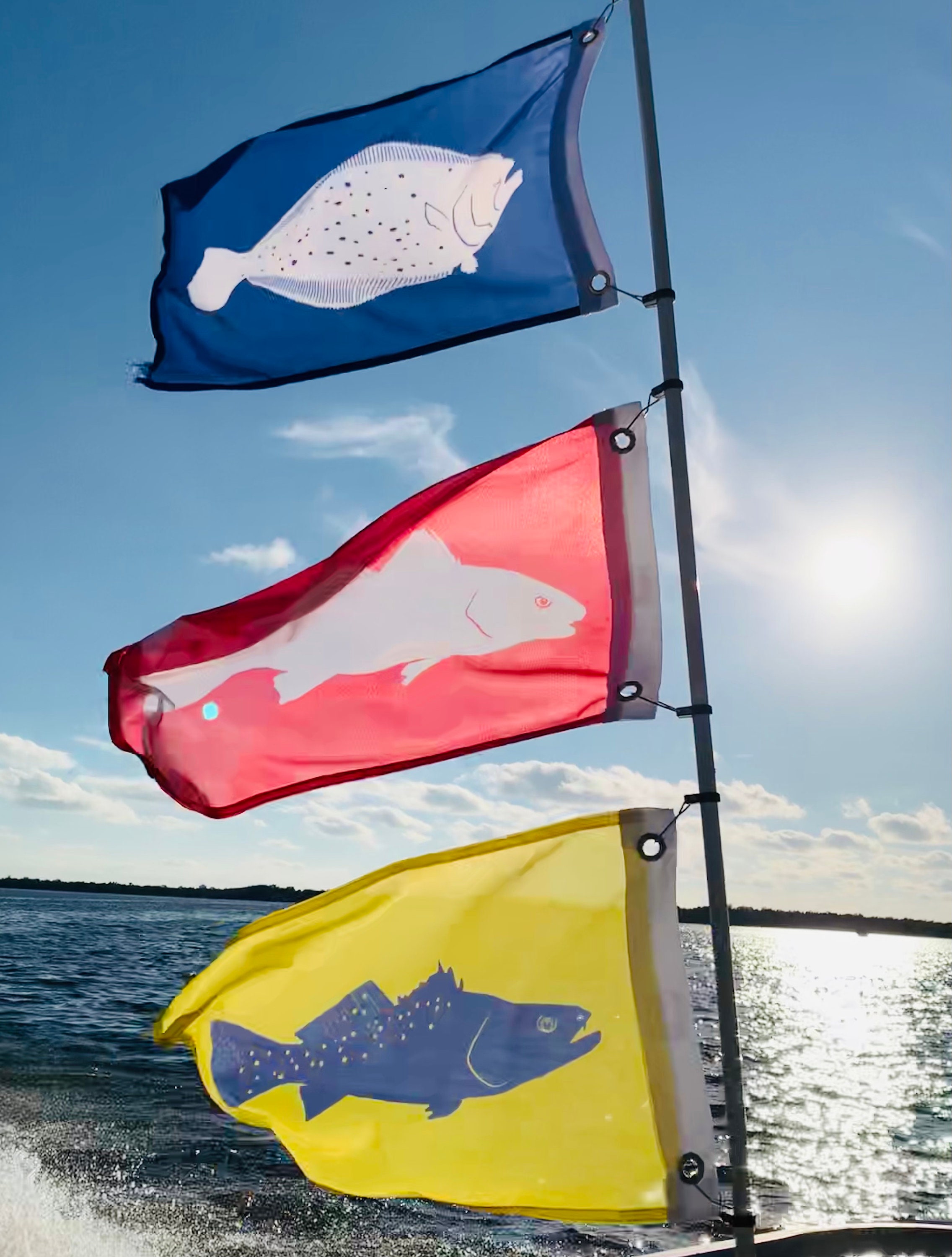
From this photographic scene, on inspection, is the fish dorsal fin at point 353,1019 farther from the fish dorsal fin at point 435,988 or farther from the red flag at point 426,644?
the red flag at point 426,644

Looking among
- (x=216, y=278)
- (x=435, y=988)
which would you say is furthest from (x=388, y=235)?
(x=435, y=988)

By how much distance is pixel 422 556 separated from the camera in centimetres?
559

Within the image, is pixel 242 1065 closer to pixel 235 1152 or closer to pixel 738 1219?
pixel 738 1219

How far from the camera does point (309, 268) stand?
650 cm

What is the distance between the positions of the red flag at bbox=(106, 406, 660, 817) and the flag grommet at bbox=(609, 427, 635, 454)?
3 cm

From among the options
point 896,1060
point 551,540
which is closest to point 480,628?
point 551,540

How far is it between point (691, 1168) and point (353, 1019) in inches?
65.0

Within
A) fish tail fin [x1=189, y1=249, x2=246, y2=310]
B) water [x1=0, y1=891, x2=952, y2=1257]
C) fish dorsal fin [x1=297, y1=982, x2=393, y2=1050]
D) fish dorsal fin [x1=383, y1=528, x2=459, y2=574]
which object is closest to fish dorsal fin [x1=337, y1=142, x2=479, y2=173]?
fish tail fin [x1=189, y1=249, x2=246, y2=310]

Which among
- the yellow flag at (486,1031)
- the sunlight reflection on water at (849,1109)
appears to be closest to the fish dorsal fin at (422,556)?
the yellow flag at (486,1031)

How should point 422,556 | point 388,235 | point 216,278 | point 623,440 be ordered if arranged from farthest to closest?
point 216,278 → point 388,235 → point 422,556 → point 623,440

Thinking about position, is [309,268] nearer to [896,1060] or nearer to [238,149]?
[238,149]

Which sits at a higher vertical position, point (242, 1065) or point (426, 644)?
point (426, 644)

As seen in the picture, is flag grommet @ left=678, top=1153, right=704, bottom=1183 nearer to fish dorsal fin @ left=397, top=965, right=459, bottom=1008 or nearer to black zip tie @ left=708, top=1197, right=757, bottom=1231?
black zip tie @ left=708, top=1197, right=757, bottom=1231

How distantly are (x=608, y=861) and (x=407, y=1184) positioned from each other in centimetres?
171
